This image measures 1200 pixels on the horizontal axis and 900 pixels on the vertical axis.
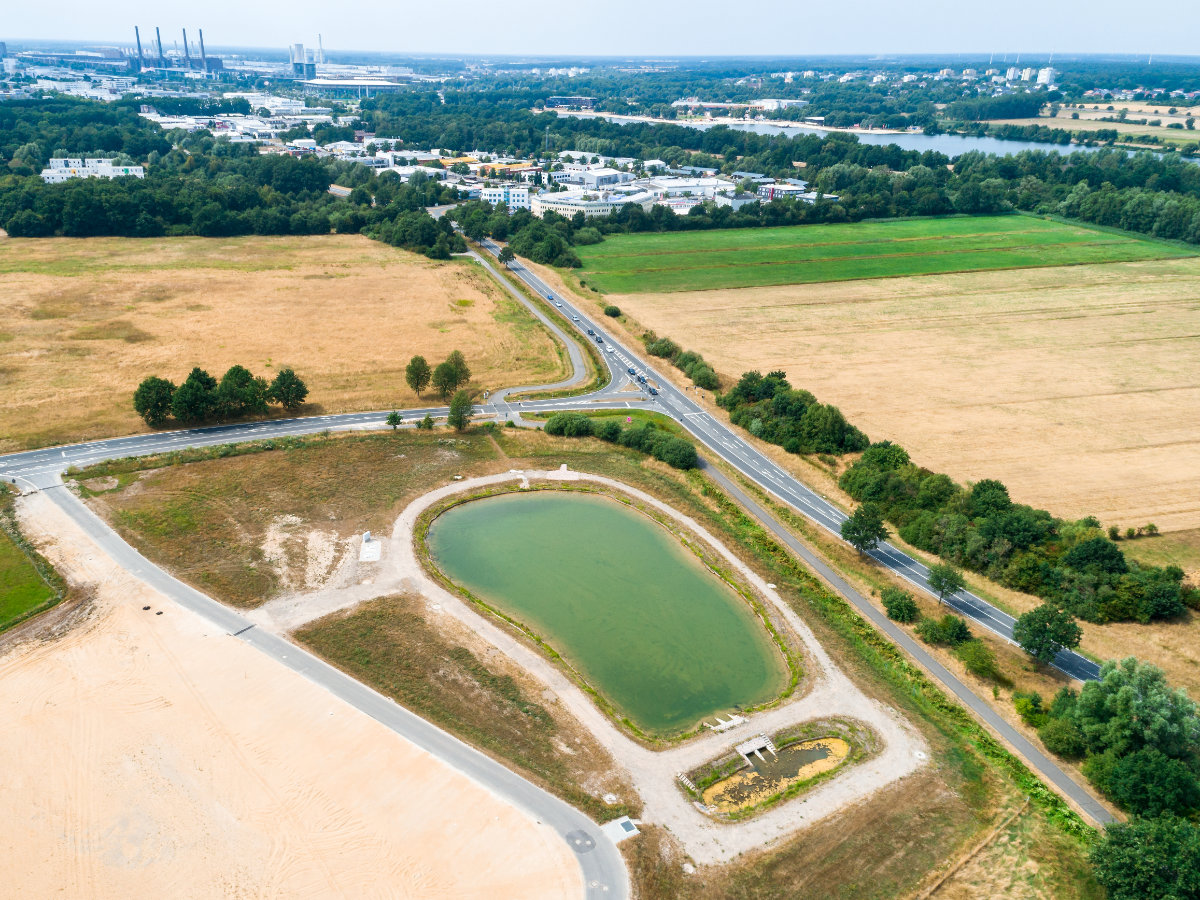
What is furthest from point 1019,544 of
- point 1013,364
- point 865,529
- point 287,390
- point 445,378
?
point 287,390

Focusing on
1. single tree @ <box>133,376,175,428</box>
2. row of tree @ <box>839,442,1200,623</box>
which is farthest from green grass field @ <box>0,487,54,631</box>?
row of tree @ <box>839,442,1200,623</box>

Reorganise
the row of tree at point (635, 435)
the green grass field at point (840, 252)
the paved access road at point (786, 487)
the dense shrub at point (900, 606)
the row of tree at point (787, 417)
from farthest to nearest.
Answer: the green grass field at point (840, 252), the row of tree at point (787, 417), the row of tree at point (635, 435), the paved access road at point (786, 487), the dense shrub at point (900, 606)

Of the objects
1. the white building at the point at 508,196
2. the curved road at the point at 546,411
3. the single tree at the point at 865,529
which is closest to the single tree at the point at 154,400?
the curved road at the point at 546,411

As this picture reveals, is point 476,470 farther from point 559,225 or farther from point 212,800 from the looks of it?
point 559,225

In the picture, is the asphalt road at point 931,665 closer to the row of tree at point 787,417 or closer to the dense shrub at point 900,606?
the dense shrub at point 900,606

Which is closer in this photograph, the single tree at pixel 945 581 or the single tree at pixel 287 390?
the single tree at pixel 945 581

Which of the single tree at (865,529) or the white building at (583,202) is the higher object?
the white building at (583,202)

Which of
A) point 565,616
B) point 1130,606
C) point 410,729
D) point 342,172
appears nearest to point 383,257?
point 342,172
